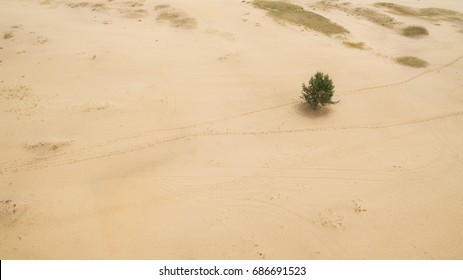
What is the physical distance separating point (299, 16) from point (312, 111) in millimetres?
15954

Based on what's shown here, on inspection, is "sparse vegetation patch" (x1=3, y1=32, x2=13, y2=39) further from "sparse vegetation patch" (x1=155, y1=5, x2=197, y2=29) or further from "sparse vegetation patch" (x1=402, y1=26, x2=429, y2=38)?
"sparse vegetation patch" (x1=402, y1=26, x2=429, y2=38)

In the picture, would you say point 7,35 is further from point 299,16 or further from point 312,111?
point 312,111

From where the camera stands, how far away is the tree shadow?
56.2ft

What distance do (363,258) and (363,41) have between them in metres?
20.2

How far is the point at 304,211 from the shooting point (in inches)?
475

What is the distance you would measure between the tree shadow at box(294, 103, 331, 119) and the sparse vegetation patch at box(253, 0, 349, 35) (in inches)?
471

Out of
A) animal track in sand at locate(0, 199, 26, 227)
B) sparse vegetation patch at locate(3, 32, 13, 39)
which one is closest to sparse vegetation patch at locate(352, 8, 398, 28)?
animal track in sand at locate(0, 199, 26, 227)

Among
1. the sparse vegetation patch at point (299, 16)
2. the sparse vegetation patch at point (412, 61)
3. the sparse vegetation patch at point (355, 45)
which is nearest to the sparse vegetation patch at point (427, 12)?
the sparse vegetation patch at point (299, 16)

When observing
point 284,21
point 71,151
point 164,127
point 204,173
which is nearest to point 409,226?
point 204,173

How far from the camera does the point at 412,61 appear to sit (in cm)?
2288

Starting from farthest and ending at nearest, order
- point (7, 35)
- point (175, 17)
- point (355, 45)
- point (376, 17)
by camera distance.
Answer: point (376, 17), point (175, 17), point (7, 35), point (355, 45)

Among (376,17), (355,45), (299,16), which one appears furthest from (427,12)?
(355,45)

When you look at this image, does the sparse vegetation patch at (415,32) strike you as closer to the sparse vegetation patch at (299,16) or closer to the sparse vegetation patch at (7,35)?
the sparse vegetation patch at (299,16)
